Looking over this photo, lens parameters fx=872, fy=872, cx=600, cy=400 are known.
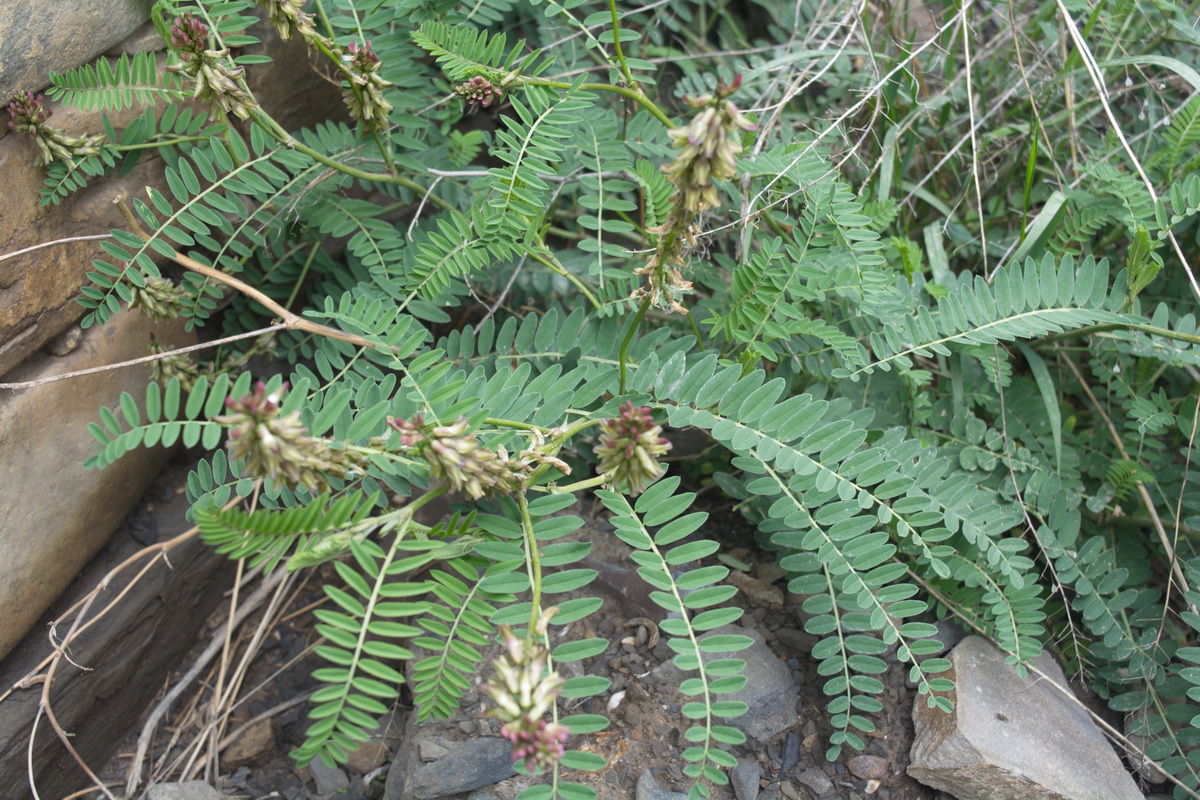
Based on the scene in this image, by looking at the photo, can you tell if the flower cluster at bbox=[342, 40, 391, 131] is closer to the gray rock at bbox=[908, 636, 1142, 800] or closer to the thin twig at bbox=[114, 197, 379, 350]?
the thin twig at bbox=[114, 197, 379, 350]

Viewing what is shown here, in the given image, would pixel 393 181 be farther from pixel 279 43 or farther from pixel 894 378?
pixel 894 378

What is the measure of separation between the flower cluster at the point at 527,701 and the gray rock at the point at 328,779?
1.03m

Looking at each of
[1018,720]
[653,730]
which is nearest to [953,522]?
[1018,720]

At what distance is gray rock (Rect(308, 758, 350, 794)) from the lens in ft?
7.27

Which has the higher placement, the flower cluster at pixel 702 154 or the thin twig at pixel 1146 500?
the flower cluster at pixel 702 154

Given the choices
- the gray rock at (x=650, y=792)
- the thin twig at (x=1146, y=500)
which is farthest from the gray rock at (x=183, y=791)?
the thin twig at (x=1146, y=500)

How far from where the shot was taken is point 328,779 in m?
2.23

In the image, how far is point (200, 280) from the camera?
7.50 ft

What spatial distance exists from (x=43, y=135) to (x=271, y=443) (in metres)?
1.21

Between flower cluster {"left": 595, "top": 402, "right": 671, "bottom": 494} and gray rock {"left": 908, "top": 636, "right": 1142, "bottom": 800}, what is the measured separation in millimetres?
999

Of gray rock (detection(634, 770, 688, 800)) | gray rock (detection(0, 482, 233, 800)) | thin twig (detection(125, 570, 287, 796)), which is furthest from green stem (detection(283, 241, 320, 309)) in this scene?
gray rock (detection(634, 770, 688, 800))

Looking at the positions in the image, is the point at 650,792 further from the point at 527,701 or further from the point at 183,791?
the point at 183,791

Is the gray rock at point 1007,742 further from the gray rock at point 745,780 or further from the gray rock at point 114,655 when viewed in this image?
the gray rock at point 114,655

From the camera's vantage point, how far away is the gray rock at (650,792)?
190cm
